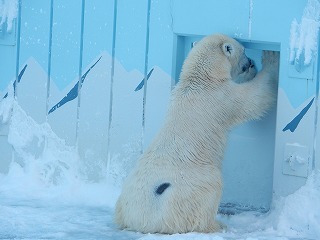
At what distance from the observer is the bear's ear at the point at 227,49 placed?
16.4ft

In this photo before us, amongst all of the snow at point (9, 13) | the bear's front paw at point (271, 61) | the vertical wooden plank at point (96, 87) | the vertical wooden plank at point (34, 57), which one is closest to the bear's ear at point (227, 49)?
the bear's front paw at point (271, 61)

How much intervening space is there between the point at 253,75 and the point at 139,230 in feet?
3.59

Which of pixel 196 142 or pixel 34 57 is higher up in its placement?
pixel 34 57

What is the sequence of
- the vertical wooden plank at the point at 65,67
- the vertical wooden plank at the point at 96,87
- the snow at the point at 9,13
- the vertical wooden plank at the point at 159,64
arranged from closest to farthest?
1. the vertical wooden plank at the point at 159,64
2. the vertical wooden plank at the point at 96,87
3. the vertical wooden plank at the point at 65,67
4. the snow at the point at 9,13

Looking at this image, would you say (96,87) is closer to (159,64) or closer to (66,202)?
(159,64)

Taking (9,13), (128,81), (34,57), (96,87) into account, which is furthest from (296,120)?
(9,13)

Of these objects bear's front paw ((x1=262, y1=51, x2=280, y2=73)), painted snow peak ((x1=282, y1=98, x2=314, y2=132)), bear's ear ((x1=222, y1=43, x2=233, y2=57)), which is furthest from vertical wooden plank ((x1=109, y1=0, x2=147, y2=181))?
painted snow peak ((x1=282, y1=98, x2=314, y2=132))

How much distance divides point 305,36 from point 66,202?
168 centimetres

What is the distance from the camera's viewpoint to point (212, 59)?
505cm

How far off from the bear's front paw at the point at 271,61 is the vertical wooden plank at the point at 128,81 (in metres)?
0.71

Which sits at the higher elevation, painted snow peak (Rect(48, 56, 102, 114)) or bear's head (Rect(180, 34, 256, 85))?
bear's head (Rect(180, 34, 256, 85))

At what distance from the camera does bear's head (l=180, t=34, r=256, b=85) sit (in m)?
5.02

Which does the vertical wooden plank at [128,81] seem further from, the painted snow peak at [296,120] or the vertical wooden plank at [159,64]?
the painted snow peak at [296,120]

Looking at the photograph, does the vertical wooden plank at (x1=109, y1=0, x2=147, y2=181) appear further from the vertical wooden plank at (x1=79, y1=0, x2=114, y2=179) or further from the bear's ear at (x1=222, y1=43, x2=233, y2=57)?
the bear's ear at (x1=222, y1=43, x2=233, y2=57)
